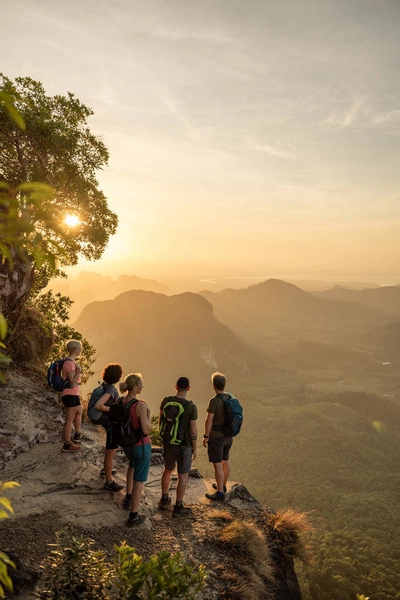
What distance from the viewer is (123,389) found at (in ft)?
19.8

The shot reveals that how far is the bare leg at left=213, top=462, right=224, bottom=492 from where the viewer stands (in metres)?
7.71

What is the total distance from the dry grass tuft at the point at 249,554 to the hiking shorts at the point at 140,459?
2.15 meters

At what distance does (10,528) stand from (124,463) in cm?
429

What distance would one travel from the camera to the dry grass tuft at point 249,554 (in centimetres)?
556

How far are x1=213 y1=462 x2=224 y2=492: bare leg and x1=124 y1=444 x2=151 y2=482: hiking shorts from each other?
2.42 meters

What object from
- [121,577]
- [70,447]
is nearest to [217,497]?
[70,447]

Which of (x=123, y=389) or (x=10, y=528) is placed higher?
(x=123, y=389)

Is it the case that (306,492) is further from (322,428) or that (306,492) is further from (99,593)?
(99,593)

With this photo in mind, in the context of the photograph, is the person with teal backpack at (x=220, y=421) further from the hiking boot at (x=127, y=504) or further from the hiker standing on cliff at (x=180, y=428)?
the hiking boot at (x=127, y=504)

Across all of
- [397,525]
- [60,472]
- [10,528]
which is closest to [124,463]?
[60,472]

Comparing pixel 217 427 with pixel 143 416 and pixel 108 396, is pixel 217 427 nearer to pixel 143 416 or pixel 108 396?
pixel 143 416

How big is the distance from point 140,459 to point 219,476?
2.93 m

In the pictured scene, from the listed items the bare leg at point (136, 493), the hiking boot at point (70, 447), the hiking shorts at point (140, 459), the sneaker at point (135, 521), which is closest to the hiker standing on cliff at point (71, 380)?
the hiking boot at point (70, 447)

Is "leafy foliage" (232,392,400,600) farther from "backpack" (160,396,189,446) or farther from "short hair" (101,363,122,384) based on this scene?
"short hair" (101,363,122,384)
